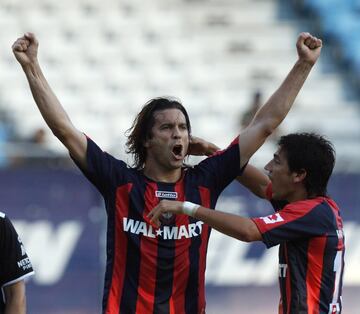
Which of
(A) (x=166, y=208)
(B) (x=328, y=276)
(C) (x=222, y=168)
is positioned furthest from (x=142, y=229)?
(B) (x=328, y=276)

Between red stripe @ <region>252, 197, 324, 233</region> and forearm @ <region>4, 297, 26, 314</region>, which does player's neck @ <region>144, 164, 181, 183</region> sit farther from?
forearm @ <region>4, 297, 26, 314</region>

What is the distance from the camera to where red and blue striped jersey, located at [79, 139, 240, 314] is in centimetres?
577

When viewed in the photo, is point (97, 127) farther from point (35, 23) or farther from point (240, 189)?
point (240, 189)

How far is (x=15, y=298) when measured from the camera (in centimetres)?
529

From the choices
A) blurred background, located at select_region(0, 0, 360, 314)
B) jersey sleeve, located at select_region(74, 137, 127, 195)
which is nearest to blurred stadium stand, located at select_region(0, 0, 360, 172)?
blurred background, located at select_region(0, 0, 360, 314)

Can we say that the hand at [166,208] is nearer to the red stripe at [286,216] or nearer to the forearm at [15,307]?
the red stripe at [286,216]

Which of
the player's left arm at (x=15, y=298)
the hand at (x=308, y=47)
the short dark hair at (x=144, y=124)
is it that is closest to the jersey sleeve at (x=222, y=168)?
the short dark hair at (x=144, y=124)

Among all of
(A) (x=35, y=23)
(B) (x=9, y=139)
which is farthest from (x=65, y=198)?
(A) (x=35, y=23)

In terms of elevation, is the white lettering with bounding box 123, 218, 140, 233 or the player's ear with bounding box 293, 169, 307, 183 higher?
the player's ear with bounding box 293, 169, 307, 183

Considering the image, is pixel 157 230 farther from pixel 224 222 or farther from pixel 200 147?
pixel 200 147

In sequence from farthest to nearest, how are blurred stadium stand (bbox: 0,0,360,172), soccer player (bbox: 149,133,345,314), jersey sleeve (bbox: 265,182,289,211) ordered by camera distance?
blurred stadium stand (bbox: 0,0,360,172) < jersey sleeve (bbox: 265,182,289,211) < soccer player (bbox: 149,133,345,314)

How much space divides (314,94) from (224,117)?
2173 millimetres

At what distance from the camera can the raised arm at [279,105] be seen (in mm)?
5977

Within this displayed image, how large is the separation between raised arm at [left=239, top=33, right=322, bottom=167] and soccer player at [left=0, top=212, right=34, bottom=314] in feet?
4.77
